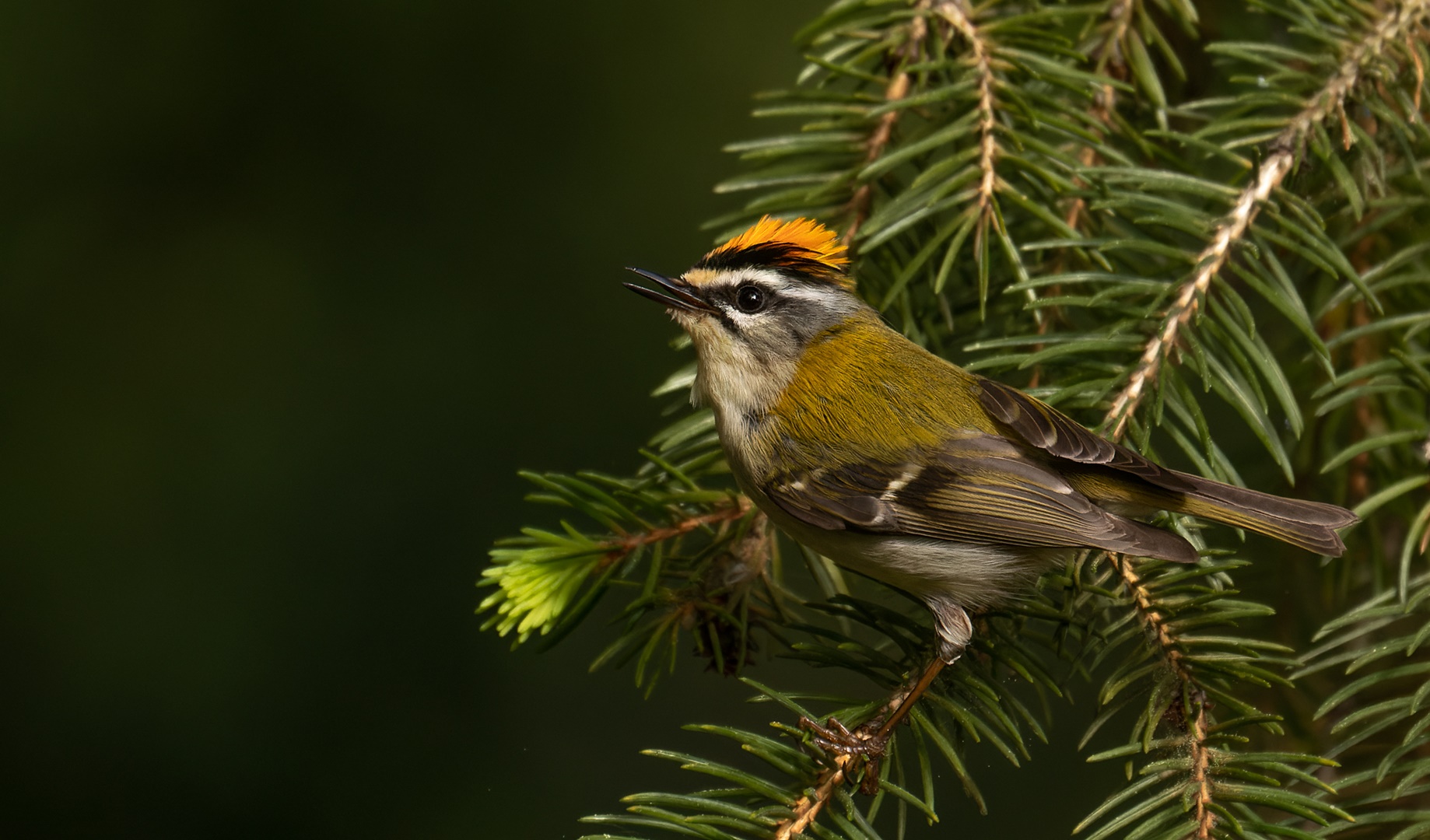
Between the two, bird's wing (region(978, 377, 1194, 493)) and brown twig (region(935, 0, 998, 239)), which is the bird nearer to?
bird's wing (region(978, 377, 1194, 493))

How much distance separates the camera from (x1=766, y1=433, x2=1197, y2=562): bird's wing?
136cm

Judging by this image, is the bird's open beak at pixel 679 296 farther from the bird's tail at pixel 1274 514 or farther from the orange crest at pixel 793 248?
the bird's tail at pixel 1274 514

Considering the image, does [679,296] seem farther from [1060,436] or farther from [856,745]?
[856,745]

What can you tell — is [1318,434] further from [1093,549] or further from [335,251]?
[335,251]

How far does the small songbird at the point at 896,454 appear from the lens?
1281 millimetres

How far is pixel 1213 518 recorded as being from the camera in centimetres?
130

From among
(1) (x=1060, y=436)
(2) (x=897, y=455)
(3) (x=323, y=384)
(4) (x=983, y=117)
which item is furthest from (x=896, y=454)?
(3) (x=323, y=384)

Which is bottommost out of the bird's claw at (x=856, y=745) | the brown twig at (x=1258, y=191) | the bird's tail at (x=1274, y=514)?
the bird's claw at (x=856, y=745)

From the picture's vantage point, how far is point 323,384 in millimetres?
2275

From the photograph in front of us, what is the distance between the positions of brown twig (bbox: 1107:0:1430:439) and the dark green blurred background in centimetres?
100

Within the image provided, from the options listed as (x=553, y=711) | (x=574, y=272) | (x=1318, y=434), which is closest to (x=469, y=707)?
(x=553, y=711)

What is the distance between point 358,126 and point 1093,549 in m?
1.73

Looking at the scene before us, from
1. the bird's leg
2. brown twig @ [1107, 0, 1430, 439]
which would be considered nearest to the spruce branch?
brown twig @ [1107, 0, 1430, 439]

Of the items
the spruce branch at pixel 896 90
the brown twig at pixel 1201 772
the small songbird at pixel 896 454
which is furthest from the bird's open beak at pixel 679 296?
the brown twig at pixel 1201 772
